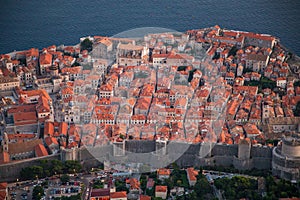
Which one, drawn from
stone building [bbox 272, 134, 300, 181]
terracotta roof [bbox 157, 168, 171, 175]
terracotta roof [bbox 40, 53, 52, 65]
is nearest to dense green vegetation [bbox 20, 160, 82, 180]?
terracotta roof [bbox 157, 168, 171, 175]

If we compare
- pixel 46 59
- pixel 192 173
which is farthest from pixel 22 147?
pixel 46 59

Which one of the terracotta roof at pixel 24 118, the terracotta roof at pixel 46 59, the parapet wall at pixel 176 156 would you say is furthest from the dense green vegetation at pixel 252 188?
the terracotta roof at pixel 46 59

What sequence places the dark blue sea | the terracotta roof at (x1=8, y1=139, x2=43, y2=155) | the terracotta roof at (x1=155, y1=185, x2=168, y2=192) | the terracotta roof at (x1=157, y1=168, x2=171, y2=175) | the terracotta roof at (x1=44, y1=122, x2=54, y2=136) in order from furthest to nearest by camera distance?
the dark blue sea, the terracotta roof at (x1=44, y1=122, x2=54, y2=136), the terracotta roof at (x1=8, y1=139, x2=43, y2=155), the terracotta roof at (x1=157, y1=168, x2=171, y2=175), the terracotta roof at (x1=155, y1=185, x2=168, y2=192)

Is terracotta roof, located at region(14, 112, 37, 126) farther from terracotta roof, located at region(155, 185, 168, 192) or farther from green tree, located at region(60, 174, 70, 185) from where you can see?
terracotta roof, located at region(155, 185, 168, 192)

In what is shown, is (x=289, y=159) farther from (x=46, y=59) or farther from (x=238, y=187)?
(x=46, y=59)

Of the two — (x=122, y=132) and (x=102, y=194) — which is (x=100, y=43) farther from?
(x=102, y=194)

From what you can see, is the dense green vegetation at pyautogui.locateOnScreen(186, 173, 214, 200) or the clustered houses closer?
the dense green vegetation at pyautogui.locateOnScreen(186, 173, 214, 200)

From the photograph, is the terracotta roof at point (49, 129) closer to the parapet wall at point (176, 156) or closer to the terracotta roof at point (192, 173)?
the parapet wall at point (176, 156)
